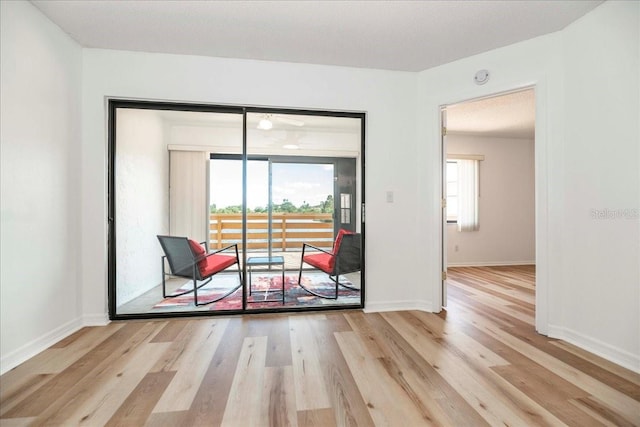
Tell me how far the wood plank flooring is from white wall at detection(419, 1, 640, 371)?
0.30m

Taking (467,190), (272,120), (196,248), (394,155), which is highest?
(272,120)

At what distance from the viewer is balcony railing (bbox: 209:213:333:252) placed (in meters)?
3.07

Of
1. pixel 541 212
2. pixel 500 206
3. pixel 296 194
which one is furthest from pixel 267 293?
pixel 500 206

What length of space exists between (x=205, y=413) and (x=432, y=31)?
304 centimetres

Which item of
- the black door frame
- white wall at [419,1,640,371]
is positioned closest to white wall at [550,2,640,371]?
white wall at [419,1,640,371]

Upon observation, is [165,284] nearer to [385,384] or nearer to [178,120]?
[178,120]

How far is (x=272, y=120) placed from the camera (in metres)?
3.10

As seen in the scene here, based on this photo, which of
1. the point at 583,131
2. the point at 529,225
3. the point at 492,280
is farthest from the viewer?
the point at 529,225

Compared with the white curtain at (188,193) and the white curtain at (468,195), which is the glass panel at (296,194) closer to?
the white curtain at (188,193)

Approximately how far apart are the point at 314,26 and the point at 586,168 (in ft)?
7.74

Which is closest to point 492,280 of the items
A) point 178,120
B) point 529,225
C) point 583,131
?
point 529,225

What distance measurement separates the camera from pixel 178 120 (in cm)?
293

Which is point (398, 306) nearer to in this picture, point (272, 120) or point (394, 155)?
point (394, 155)

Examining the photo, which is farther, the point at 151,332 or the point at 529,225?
the point at 529,225
